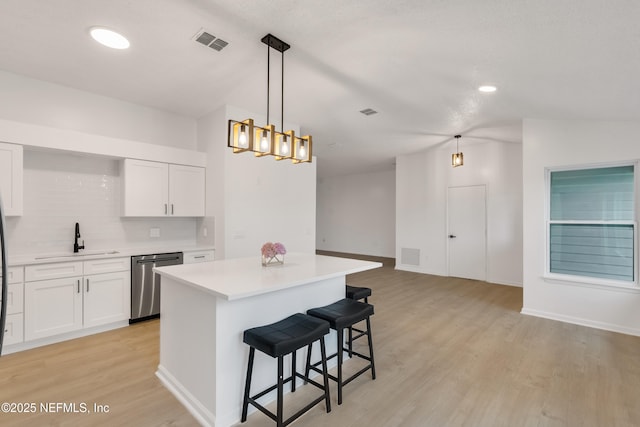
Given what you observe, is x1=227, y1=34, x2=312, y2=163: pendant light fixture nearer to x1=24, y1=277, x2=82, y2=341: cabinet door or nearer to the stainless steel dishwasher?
the stainless steel dishwasher

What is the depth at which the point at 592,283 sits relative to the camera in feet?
12.5

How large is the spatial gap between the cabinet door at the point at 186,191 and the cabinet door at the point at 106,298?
3.44 feet

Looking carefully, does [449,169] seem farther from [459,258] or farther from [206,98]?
[206,98]

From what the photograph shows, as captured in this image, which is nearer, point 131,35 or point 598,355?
point 131,35

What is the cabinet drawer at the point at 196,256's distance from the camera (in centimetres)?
408

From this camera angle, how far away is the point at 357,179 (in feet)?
32.6

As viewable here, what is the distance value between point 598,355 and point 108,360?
4772 mm

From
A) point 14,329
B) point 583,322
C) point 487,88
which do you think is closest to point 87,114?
point 14,329

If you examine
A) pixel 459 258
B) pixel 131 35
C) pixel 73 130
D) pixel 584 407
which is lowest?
pixel 584 407

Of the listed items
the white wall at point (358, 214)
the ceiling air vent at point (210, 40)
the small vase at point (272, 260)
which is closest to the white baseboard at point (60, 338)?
the small vase at point (272, 260)

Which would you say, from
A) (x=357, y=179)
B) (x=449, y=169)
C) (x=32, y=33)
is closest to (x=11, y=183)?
(x=32, y=33)

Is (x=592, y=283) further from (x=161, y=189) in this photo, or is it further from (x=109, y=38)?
(x=109, y=38)

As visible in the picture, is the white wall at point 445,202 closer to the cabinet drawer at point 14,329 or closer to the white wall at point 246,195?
the white wall at point 246,195

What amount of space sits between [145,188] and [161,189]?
19 cm
